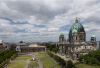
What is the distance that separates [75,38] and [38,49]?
65.8 m

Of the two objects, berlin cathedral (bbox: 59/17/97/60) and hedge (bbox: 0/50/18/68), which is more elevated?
berlin cathedral (bbox: 59/17/97/60)

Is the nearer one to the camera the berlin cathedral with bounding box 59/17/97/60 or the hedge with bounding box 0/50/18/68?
the hedge with bounding box 0/50/18/68

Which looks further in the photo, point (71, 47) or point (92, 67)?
point (71, 47)

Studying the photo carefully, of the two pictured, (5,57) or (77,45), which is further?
(77,45)

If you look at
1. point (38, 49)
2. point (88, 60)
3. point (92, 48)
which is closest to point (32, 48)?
point (38, 49)

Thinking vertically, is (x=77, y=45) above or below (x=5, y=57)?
above

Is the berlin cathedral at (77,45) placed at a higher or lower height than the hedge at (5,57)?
higher

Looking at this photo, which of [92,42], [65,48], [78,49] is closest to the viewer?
[78,49]

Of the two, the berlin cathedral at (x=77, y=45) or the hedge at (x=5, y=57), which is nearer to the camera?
the hedge at (x=5, y=57)

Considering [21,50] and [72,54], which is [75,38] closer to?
[72,54]

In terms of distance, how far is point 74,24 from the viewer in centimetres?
9544

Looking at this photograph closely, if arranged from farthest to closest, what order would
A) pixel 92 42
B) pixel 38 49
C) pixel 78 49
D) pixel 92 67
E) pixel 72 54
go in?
pixel 38 49 < pixel 92 42 < pixel 78 49 < pixel 72 54 < pixel 92 67

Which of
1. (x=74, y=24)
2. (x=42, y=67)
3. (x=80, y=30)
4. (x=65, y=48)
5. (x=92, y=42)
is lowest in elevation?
(x=42, y=67)

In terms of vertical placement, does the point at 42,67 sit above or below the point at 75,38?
below
